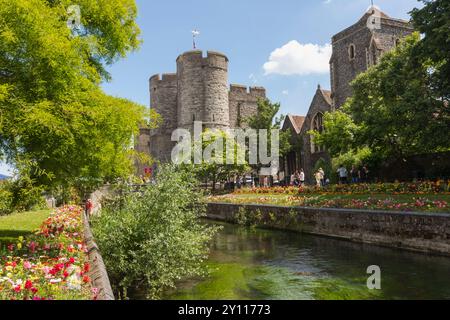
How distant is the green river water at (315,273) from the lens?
824 centimetres

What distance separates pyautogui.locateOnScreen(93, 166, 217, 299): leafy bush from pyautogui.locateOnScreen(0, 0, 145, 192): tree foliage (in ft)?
5.69

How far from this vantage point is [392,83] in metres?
19.7

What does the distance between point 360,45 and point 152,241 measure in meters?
38.4

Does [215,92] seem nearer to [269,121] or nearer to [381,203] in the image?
[269,121]

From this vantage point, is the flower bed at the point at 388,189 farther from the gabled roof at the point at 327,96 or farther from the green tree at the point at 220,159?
the gabled roof at the point at 327,96

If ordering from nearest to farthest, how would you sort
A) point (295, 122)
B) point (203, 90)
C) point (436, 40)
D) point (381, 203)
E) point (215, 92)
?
point (381, 203) → point (436, 40) → point (295, 122) → point (203, 90) → point (215, 92)

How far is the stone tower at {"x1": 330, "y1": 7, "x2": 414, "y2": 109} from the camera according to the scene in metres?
39.4

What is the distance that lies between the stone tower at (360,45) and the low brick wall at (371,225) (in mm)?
25883

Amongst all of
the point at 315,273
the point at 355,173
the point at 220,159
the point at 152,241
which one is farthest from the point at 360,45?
the point at 152,241

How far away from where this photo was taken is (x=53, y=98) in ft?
25.8

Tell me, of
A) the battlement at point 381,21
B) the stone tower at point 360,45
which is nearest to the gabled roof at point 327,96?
→ the stone tower at point 360,45

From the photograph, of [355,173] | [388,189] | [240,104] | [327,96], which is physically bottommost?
[388,189]

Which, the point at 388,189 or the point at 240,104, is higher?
the point at 240,104

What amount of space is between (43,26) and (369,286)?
27.5 feet
